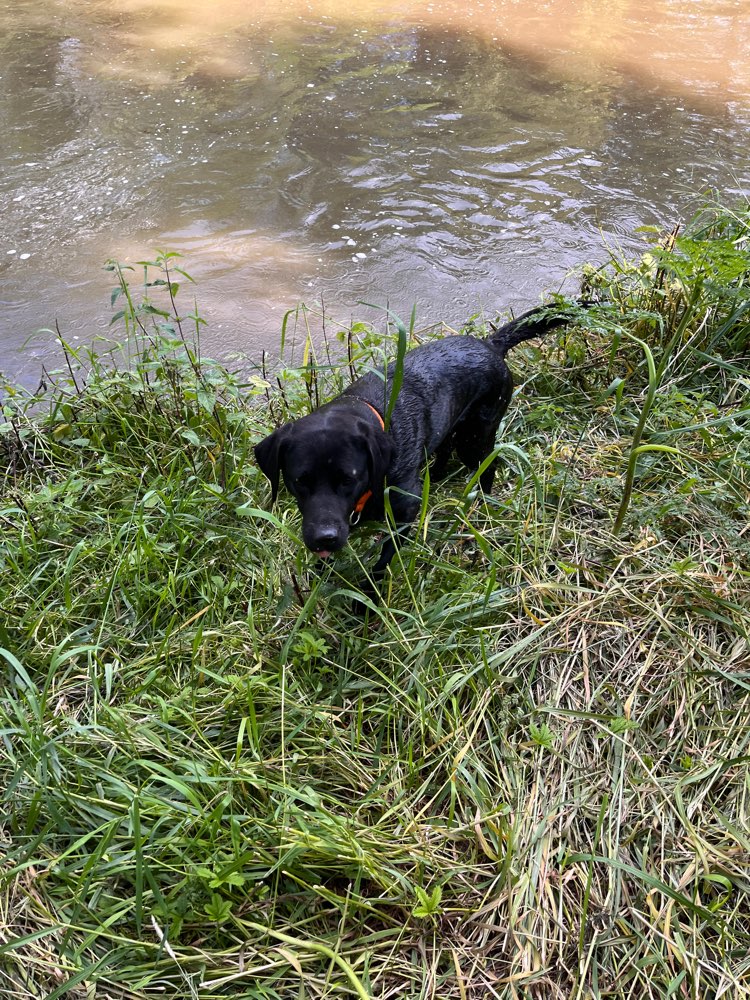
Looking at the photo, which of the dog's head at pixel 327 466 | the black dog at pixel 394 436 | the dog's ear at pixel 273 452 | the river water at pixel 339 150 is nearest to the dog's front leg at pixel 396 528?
the black dog at pixel 394 436

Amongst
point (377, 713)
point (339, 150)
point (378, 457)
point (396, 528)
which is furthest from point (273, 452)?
point (339, 150)

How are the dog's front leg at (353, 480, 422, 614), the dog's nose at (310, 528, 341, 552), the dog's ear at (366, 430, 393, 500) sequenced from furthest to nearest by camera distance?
the dog's front leg at (353, 480, 422, 614) < the dog's ear at (366, 430, 393, 500) < the dog's nose at (310, 528, 341, 552)

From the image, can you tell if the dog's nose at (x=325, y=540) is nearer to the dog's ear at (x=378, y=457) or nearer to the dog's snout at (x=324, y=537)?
the dog's snout at (x=324, y=537)

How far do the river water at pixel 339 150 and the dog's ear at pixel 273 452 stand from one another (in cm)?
202

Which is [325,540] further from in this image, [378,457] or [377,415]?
[377,415]

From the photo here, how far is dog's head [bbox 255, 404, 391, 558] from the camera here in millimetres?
2770

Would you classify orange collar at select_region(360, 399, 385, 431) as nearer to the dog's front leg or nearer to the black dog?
the black dog

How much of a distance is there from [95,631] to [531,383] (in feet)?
8.30

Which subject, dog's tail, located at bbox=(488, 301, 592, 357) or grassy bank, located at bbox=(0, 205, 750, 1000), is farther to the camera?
dog's tail, located at bbox=(488, 301, 592, 357)

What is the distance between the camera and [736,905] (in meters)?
2.18

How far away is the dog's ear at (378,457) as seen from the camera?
2867 millimetres

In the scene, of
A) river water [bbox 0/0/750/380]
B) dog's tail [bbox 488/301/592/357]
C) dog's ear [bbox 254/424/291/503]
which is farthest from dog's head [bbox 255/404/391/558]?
river water [bbox 0/0/750/380]

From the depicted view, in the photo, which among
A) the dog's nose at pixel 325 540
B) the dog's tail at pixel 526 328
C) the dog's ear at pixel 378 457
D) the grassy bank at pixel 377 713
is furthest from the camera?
the dog's tail at pixel 526 328

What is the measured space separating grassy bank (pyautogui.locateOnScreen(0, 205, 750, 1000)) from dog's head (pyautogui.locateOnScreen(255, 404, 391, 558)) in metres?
0.16
